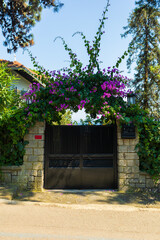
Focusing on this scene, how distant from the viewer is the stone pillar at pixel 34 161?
6539 millimetres

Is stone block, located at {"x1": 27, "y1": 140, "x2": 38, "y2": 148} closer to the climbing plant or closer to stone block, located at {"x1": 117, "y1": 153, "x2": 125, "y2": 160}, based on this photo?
the climbing plant

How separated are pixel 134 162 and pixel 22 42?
8.94 m

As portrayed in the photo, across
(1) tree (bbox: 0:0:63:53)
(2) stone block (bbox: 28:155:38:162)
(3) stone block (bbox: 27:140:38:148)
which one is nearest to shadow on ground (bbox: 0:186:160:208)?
(2) stone block (bbox: 28:155:38:162)

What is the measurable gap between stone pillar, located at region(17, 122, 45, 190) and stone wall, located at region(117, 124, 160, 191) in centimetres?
233

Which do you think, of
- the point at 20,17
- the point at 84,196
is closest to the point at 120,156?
the point at 84,196

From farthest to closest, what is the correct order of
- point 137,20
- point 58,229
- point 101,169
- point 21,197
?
1. point 137,20
2. point 101,169
3. point 21,197
4. point 58,229

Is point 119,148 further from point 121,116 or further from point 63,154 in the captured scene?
point 63,154

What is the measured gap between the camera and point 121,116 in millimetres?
6363

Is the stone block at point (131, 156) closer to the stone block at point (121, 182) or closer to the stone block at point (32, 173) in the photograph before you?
the stone block at point (121, 182)

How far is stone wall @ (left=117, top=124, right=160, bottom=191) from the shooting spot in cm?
654

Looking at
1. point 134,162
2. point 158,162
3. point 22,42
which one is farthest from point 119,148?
point 22,42

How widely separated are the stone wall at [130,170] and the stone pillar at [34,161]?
2.33m

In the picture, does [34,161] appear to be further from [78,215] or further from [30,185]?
[78,215]

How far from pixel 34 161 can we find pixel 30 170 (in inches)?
11.3
